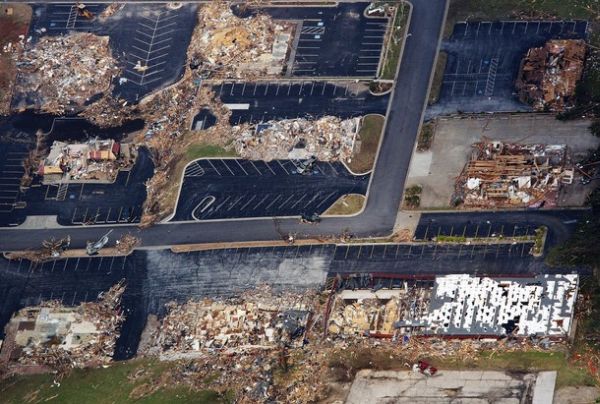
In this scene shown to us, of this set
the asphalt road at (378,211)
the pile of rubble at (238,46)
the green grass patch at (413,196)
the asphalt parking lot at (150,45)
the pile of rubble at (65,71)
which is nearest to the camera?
the green grass patch at (413,196)

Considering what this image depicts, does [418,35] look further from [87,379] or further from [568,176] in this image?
[87,379]

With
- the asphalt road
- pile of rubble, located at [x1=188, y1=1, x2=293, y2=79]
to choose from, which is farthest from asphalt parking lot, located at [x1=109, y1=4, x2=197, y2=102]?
the asphalt road

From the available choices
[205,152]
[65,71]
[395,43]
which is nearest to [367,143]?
[395,43]

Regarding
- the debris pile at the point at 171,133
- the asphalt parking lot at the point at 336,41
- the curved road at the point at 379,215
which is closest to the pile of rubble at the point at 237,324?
the curved road at the point at 379,215

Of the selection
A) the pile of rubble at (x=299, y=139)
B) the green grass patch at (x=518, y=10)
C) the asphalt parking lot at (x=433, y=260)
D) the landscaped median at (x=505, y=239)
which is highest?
the green grass patch at (x=518, y=10)

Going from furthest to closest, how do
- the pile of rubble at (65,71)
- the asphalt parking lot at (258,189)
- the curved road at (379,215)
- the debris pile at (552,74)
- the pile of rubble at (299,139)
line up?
the pile of rubble at (65,71) < the pile of rubble at (299,139) < the asphalt parking lot at (258,189) < the debris pile at (552,74) < the curved road at (379,215)

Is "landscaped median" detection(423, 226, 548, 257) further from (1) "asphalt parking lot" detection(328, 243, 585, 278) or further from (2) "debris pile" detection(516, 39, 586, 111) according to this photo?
(2) "debris pile" detection(516, 39, 586, 111)

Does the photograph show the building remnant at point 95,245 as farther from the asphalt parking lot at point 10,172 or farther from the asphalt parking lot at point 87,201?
the asphalt parking lot at point 10,172
